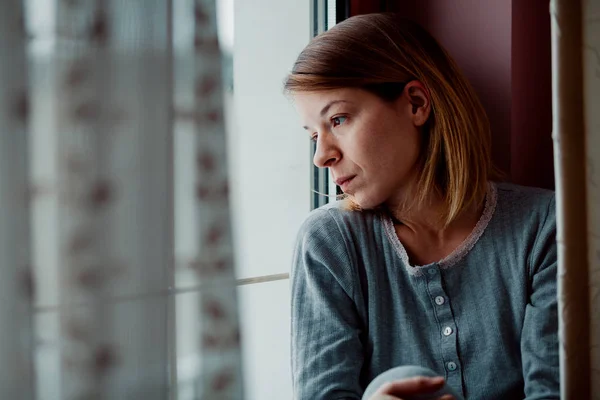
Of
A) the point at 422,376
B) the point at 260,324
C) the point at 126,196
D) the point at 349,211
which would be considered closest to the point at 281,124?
the point at 349,211

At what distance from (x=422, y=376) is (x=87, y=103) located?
0.66 m

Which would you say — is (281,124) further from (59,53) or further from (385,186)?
(59,53)

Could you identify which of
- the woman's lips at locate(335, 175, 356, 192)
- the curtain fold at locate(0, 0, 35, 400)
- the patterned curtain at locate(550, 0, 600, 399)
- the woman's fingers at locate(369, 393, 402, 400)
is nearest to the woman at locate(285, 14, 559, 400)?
the woman's lips at locate(335, 175, 356, 192)

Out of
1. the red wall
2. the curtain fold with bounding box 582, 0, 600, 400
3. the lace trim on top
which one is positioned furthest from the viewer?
the red wall

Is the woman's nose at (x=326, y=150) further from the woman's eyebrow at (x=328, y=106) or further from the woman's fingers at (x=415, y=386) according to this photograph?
the woman's fingers at (x=415, y=386)

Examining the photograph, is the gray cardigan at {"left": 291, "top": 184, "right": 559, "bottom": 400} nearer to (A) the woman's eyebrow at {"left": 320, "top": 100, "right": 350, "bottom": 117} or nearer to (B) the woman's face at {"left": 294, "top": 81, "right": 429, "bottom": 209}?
(B) the woman's face at {"left": 294, "top": 81, "right": 429, "bottom": 209}

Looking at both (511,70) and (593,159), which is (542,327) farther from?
(511,70)

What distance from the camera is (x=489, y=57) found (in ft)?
5.04

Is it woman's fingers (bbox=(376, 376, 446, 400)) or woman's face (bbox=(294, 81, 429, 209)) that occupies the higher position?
woman's face (bbox=(294, 81, 429, 209))

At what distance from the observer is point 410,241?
1.34 meters

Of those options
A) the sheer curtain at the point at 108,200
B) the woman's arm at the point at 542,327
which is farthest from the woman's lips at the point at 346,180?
the woman's arm at the point at 542,327

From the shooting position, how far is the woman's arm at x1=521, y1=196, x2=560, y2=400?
119 cm

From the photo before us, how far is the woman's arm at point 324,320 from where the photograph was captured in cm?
121

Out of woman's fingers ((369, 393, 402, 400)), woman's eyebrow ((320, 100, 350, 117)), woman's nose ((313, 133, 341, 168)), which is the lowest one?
woman's fingers ((369, 393, 402, 400))
